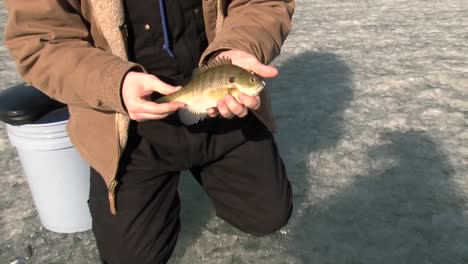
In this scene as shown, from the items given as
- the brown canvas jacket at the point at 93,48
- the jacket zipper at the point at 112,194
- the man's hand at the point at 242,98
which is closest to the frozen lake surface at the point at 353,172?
the jacket zipper at the point at 112,194

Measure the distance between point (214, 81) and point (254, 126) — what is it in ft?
2.40

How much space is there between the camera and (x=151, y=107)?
1.87 metres

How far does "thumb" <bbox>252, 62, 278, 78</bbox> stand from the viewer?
2.01 metres

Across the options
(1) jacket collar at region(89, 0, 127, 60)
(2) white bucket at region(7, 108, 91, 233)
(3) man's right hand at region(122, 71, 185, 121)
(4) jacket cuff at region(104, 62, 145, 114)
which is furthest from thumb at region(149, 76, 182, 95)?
(2) white bucket at region(7, 108, 91, 233)

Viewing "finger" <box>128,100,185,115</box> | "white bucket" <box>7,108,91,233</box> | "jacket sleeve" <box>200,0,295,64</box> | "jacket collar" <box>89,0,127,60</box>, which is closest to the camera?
"finger" <box>128,100,185,115</box>

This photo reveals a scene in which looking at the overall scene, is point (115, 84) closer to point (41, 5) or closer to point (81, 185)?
point (41, 5)

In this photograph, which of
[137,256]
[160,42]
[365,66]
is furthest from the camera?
[365,66]

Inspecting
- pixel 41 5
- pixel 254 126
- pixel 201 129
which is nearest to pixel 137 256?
pixel 201 129

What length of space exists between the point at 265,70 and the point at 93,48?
725 millimetres

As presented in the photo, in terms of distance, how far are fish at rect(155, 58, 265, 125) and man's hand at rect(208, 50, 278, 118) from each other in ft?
0.08

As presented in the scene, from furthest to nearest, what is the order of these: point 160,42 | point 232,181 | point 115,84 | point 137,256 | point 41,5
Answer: point 232,181
point 137,256
point 160,42
point 41,5
point 115,84

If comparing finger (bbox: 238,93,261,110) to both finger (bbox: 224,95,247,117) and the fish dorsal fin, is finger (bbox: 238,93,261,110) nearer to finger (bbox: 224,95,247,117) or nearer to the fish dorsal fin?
finger (bbox: 224,95,247,117)

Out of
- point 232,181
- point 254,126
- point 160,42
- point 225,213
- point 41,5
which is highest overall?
point 41,5

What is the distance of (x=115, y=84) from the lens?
75.0 inches
